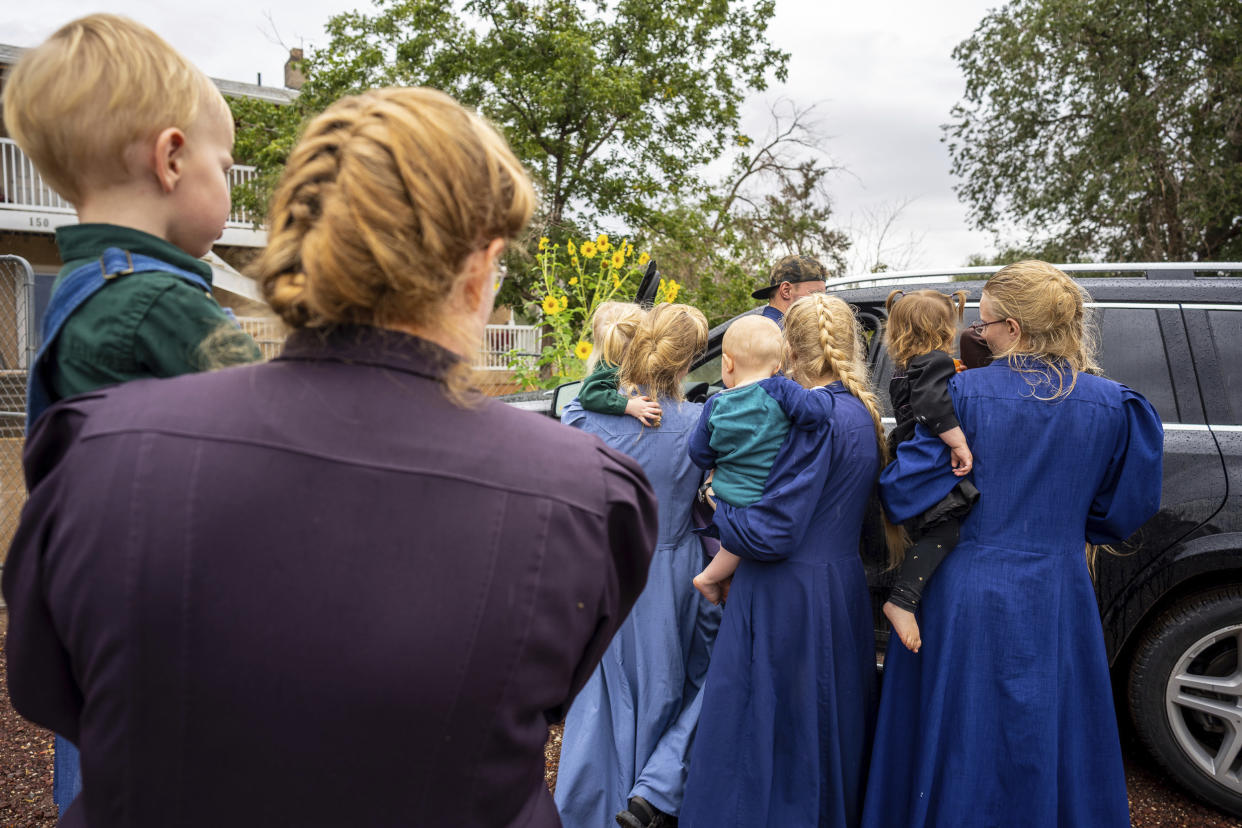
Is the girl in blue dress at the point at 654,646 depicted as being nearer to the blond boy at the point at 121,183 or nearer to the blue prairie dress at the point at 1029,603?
the blue prairie dress at the point at 1029,603

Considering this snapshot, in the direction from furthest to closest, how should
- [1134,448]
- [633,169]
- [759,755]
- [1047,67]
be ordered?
1. [633,169]
2. [1047,67]
3. [759,755]
4. [1134,448]

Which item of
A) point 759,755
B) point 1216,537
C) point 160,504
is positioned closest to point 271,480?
point 160,504

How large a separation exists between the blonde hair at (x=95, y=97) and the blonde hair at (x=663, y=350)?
2.04 m

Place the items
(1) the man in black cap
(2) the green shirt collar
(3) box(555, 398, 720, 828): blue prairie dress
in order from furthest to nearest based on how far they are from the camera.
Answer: (1) the man in black cap < (3) box(555, 398, 720, 828): blue prairie dress < (2) the green shirt collar

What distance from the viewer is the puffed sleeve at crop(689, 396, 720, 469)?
2750mm

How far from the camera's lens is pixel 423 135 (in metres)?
0.85

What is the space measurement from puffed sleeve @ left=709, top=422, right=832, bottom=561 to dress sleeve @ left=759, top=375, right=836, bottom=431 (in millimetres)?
36

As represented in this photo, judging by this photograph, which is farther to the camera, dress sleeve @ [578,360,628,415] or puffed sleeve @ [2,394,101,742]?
dress sleeve @ [578,360,628,415]

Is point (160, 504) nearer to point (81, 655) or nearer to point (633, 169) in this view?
point (81, 655)

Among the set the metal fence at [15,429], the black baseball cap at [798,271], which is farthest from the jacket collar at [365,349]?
the metal fence at [15,429]

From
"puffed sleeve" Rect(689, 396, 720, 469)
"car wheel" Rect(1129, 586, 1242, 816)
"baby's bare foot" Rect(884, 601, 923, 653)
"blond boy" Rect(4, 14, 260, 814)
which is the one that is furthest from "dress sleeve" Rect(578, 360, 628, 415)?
"car wheel" Rect(1129, 586, 1242, 816)

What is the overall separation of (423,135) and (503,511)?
404 mm

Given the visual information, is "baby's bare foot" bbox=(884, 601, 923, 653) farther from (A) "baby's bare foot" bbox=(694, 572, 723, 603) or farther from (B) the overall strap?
(B) the overall strap

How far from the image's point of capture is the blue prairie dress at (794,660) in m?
2.59
